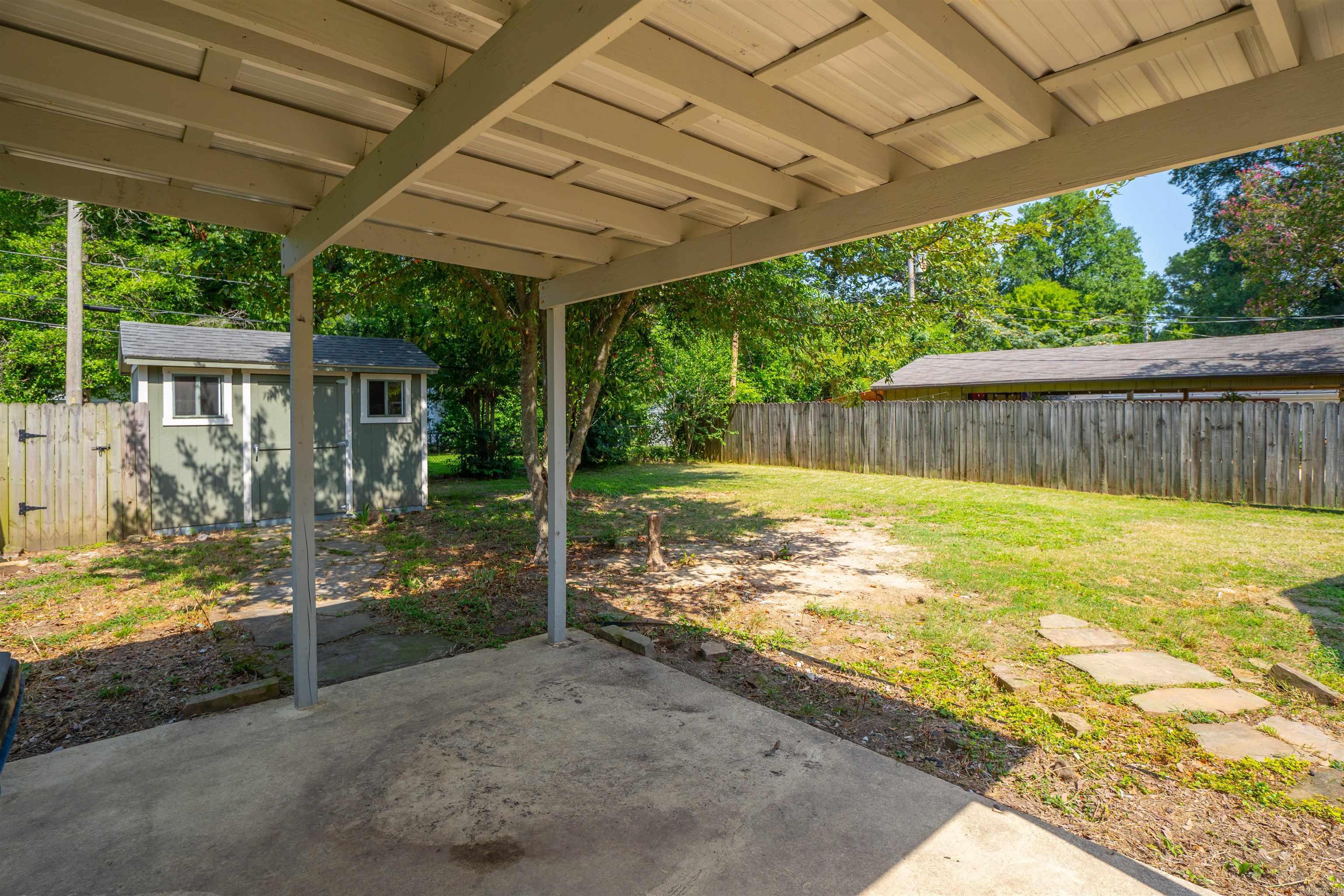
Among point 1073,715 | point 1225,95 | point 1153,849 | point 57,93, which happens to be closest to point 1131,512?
point 1073,715

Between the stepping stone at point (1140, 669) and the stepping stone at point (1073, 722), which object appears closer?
the stepping stone at point (1073, 722)

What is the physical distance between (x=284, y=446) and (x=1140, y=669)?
30.3 ft

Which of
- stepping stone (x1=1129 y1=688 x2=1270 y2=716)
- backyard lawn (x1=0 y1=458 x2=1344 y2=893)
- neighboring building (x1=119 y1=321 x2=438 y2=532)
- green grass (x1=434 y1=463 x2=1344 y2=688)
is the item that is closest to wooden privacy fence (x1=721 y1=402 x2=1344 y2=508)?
green grass (x1=434 y1=463 x2=1344 y2=688)

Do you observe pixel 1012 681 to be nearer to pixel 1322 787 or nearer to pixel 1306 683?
pixel 1322 787


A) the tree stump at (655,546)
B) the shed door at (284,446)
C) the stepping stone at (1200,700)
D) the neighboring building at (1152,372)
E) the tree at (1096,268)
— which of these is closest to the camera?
the stepping stone at (1200,700)

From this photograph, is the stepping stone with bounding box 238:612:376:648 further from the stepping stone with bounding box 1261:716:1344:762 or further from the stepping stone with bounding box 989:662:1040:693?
the stepping stone with bounding box 1261:716:1344:762

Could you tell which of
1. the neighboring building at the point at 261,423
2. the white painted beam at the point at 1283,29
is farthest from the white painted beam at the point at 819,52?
the neighboring building at the point at 261,423

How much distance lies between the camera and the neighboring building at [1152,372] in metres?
11.6

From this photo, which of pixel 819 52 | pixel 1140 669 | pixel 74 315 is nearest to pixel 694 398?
pixel 74 315

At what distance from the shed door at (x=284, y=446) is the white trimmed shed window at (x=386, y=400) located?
295mm

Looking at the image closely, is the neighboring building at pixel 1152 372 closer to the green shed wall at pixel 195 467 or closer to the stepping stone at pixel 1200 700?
the stepping stone at pixel 1200 700

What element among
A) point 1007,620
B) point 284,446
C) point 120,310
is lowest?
point 1007,620

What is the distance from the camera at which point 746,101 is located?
2.02m

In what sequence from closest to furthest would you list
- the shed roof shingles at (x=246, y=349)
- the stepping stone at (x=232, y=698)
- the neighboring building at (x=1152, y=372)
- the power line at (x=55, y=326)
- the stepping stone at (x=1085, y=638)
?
the stepping stone at (x=232, y=698) < the stepping stone at (x=1085, y=638) < the shed roof shingles at (x=246, y=349) < the neighboring building at (x=1152, y=372) < the power line at (x=55, y=326)
